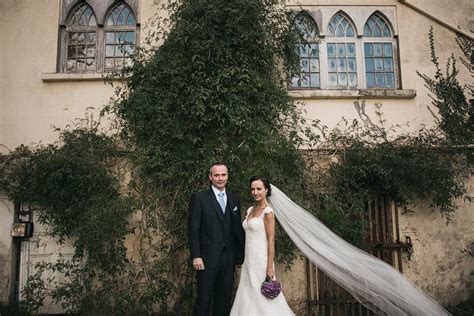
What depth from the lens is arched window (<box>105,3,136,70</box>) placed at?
26.0 feet

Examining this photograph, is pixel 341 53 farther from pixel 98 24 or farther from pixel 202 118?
pixel 98 24

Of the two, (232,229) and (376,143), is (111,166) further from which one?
(376,143)

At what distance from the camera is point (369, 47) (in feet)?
26.9

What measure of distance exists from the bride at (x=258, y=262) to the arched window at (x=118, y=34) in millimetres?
4419

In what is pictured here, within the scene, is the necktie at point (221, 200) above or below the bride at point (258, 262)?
above

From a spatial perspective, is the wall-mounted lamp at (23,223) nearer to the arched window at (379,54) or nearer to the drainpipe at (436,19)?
the arched window at (379,54)

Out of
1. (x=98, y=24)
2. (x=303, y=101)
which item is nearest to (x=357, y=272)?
(x=303, y=101)

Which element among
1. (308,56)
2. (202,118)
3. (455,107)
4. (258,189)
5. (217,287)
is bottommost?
(217,287)

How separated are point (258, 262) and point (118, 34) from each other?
547 centimetres

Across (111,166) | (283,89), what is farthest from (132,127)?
(283,89)

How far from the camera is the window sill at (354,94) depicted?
7559 millimetres

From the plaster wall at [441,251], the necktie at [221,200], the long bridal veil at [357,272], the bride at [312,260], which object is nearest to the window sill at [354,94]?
the plaster wall at [441,251]

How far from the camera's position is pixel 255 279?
15.9 feet

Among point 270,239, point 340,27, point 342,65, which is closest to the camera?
point 270,239
